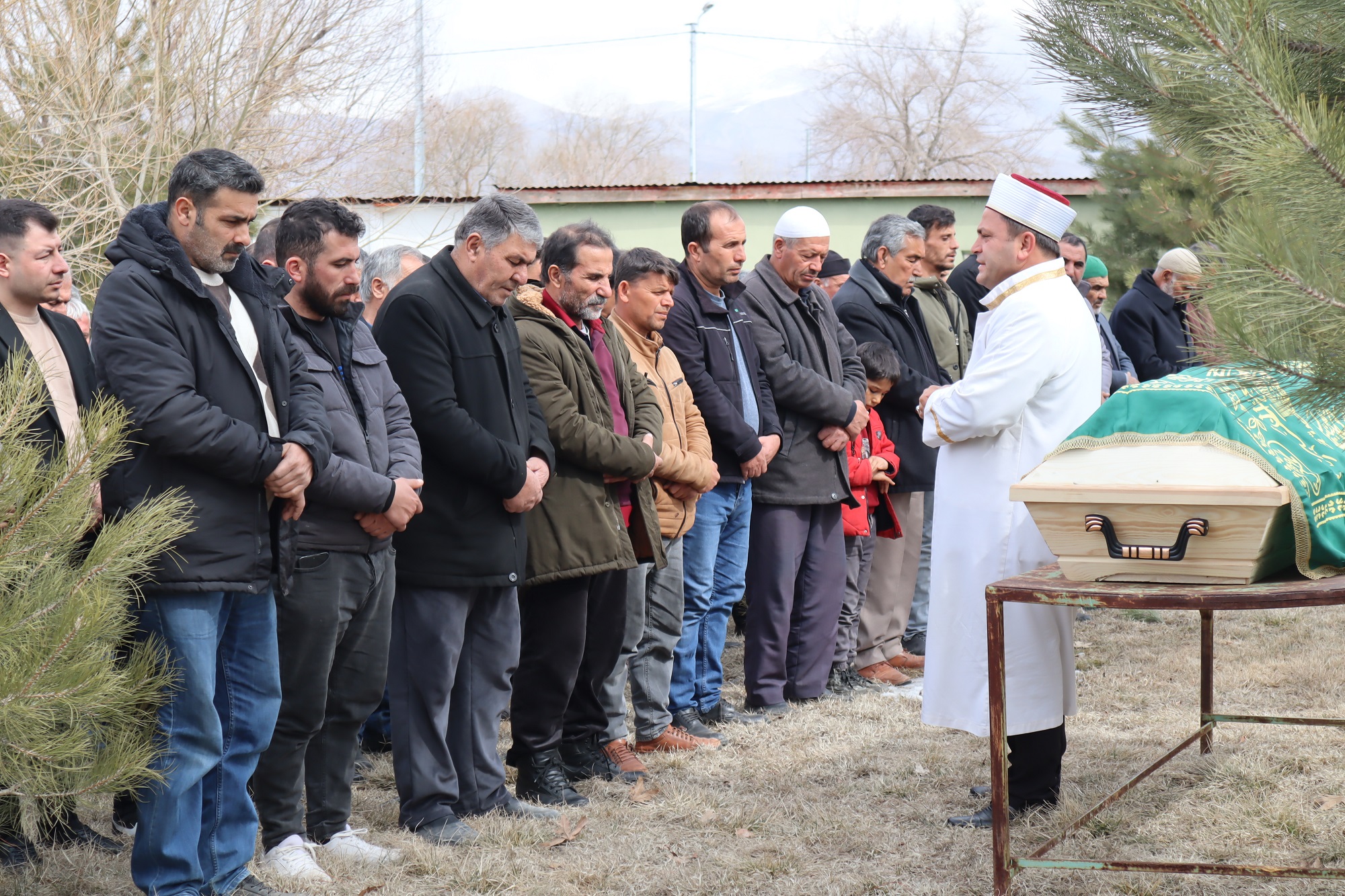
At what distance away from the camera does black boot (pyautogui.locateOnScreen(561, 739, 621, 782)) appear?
4895 millimetres

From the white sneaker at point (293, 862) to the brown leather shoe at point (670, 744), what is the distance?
175cm

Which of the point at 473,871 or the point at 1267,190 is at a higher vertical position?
the point at 1267,190

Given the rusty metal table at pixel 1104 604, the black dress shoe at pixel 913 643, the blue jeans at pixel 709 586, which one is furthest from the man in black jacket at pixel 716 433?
the rusty metal table at pixel 1104 604

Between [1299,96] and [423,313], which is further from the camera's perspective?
[423,313]

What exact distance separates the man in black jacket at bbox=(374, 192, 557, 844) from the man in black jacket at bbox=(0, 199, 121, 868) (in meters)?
0.95

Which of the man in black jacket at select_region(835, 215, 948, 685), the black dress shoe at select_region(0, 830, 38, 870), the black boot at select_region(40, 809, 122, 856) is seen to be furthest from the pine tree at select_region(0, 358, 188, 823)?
the man in black jacket at select_region(835, 215, 948, 685)

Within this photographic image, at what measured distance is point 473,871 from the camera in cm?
381

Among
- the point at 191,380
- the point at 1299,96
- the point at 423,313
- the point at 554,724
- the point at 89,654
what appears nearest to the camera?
the point at 1299,96

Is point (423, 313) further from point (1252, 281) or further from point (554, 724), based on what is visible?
point (1252, 281)

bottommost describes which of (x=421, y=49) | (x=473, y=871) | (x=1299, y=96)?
(x=473, y=871)

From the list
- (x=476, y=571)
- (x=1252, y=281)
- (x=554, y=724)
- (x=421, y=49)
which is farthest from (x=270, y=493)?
(x=421, y=49)

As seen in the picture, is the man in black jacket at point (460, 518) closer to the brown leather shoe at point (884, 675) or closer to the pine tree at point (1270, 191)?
the pine tree at point (1270, 191)

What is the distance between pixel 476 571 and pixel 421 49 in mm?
13634

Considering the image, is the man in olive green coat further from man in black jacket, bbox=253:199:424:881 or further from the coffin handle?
the coffin handle
